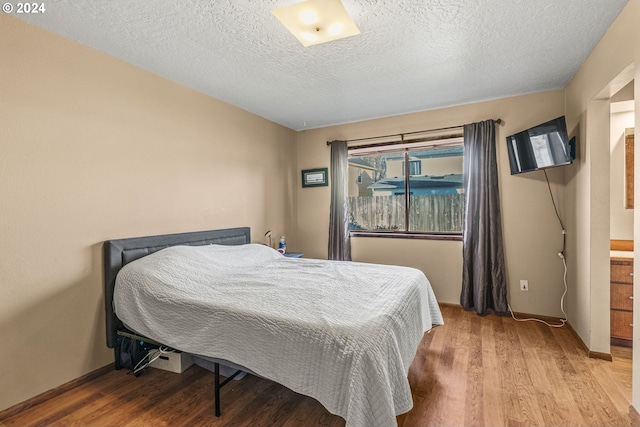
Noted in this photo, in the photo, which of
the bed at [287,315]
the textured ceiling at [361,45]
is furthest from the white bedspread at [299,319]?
the textured ceiling at [361,45]

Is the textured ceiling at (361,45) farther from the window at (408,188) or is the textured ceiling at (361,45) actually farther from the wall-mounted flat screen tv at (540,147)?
the window at (408,188)

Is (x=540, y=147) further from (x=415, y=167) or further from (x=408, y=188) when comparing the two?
(x=408, y=188)

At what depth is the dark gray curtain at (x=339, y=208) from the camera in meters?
4.14

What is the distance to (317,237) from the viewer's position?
14.6ft

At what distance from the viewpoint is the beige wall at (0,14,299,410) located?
5.99 ft

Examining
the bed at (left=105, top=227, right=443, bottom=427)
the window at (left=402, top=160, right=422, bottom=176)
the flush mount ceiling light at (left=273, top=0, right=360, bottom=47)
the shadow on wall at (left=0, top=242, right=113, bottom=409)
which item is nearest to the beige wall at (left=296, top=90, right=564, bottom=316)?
the window at (left=402, top=160, right=422, bottom=176)

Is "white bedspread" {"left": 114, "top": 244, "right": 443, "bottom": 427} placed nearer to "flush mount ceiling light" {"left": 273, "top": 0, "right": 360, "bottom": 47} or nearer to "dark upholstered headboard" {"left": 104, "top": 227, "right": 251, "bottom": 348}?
"dark upholstered headboard" {"left": 104, "top": 227, "right": 251, "bottom": 348}

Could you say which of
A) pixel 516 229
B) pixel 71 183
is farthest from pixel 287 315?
pixel 516 229

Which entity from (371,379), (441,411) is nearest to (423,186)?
(441,411)

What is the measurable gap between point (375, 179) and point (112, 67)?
10.4ft

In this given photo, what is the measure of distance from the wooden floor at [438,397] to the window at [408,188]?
171cm

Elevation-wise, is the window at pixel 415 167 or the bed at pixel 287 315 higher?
the window at pixel 415 167

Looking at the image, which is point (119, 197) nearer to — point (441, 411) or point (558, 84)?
point (441, 411)

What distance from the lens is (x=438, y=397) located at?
6.28 feet
